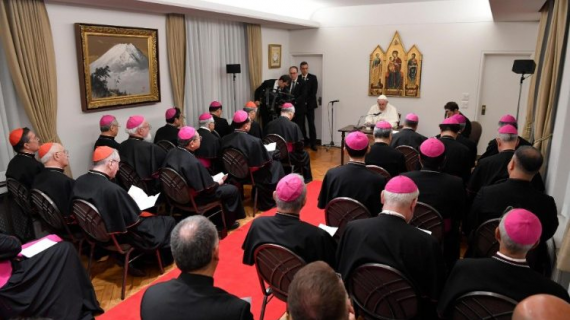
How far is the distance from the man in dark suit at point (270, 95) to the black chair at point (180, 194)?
4.37m

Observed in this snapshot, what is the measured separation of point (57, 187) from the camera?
3816mm

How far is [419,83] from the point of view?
8.66 m

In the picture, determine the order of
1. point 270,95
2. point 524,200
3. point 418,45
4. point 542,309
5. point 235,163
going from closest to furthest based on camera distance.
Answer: point 542,309
point 524,200
point 235,163
point 418,45
point 270,95

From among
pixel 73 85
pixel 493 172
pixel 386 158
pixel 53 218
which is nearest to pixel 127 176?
pixel 53 218

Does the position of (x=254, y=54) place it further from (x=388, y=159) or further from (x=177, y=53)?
(x=388, y=159)

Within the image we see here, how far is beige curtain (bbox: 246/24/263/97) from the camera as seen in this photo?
854 centimetres

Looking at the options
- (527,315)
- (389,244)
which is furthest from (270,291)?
(527,315)

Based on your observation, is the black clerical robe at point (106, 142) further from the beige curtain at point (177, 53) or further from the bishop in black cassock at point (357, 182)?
the bishop in black cassock at point (357, 182)

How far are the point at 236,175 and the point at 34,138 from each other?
95.6 inches

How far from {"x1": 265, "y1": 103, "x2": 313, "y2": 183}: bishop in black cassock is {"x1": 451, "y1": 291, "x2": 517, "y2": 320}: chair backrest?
4.70 meters

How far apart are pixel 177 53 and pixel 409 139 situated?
424 centimetres

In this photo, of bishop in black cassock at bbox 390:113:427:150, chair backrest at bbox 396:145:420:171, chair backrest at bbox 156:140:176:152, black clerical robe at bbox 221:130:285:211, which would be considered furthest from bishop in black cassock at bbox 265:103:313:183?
chair backrest at bbox 396:145:420:171

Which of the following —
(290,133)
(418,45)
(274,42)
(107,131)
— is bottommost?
(290,133)

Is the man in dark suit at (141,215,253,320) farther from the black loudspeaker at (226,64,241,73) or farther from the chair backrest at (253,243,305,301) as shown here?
the black loudspeaker at (226,64,241,73)
